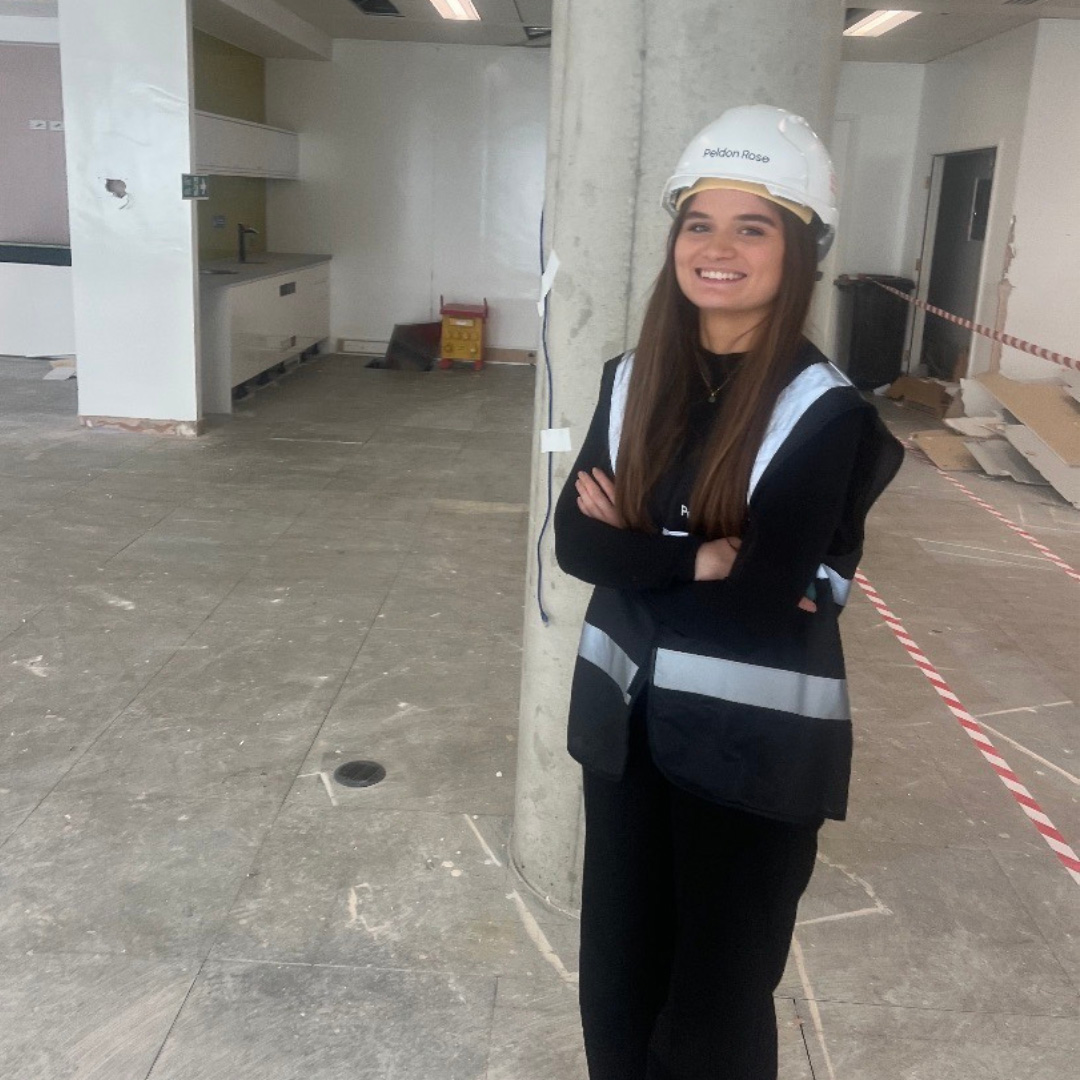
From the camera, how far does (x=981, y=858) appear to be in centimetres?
266

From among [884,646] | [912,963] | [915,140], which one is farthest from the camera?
[915,140]

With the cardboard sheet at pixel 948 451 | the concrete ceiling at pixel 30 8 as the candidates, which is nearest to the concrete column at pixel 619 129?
the cardboard sheet at pixel 948 451

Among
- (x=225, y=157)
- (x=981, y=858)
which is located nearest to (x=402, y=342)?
(x=225, y=157)

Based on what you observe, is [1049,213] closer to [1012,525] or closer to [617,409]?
[1012,525]

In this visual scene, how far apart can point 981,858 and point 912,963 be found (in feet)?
1.62

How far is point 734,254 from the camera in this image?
1.40 m

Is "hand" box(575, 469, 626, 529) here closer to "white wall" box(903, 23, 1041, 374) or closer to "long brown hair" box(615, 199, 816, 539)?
→ "long brown hair" box(615, 199, 816, 539)

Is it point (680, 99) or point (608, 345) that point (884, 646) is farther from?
point (680, 99)

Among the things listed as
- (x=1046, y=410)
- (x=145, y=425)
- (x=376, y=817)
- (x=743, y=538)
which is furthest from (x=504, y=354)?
(x=743, y=538)

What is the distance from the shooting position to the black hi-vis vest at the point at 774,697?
4.48ft

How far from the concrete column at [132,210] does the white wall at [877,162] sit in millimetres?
5694

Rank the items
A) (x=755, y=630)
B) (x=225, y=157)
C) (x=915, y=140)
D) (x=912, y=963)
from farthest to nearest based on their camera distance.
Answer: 1. (x=915, y=140)
2. (x=225, y=157)
3. (x=912, y=963)
4. (x=755, y=630)

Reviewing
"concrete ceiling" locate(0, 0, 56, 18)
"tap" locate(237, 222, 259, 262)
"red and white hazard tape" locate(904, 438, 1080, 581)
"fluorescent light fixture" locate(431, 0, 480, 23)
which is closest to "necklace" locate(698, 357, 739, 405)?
"red and white hazard tape" locate(904, 438, 1080, 581)

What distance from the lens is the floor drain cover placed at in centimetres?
287
